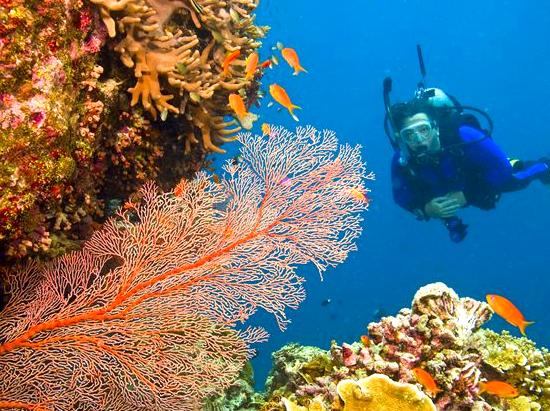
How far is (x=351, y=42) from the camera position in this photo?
345 ft

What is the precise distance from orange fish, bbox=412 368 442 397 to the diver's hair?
239 inches

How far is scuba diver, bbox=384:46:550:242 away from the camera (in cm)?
821

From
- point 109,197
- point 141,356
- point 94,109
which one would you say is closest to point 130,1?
point 94,109

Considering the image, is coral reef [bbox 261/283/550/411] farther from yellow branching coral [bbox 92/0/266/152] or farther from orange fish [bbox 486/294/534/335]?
yellow branching coral [bbox 92/0/266/152]

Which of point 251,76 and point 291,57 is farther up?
point 291,57

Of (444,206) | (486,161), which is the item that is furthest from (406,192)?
(486,161)

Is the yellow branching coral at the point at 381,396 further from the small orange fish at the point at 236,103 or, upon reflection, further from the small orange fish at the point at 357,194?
the small orange fish at the point at 236,103

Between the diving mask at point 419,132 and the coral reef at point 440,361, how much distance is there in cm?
463

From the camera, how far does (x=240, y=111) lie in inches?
157

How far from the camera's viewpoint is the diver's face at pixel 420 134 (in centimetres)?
801

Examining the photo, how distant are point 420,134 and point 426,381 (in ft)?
19.3

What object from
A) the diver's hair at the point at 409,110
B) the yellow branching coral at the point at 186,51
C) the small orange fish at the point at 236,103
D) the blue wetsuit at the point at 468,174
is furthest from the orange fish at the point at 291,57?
the blue wetsuit at the point at 468,174

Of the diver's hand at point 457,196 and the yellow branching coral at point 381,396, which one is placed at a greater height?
the diver's hand at point 457,196

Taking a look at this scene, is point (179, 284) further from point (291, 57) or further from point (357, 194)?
point (291, 57)
